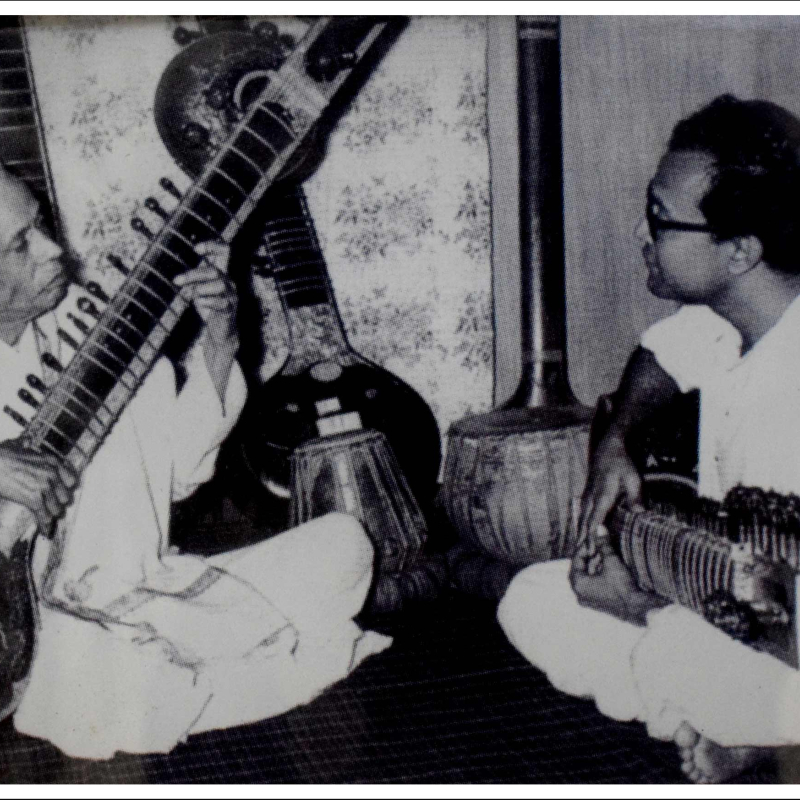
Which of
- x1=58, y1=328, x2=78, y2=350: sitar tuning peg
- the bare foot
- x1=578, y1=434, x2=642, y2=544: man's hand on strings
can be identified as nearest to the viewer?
the bare foot

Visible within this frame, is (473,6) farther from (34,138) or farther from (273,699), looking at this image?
(273,699)

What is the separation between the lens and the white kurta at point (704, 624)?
5.29 ft

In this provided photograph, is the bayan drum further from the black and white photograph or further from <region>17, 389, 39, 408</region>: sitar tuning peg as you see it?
<region>17, 389, 39, 408</region>: sitar tuning peg

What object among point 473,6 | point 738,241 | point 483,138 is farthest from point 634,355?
point 473,6

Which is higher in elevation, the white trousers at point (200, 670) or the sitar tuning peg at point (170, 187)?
the sitar tuning peg at point (170, 187)

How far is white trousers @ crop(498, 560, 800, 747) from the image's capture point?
161 centimetres

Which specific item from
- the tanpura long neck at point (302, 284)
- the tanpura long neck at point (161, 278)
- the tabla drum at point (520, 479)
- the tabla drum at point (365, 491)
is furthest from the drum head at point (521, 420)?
the tanpura long neck at point (161, 278)

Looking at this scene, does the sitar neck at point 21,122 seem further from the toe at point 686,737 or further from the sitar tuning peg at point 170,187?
the toe at point 686,737

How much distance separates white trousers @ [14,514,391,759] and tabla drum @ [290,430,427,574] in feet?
0.30

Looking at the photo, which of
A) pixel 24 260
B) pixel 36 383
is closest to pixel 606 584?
pixel 36 383

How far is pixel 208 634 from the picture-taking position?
1.71m

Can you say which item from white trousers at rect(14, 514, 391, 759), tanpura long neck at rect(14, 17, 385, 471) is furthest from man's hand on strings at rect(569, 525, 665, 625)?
tanpura long neck at rect(14, 17, 385, 471)

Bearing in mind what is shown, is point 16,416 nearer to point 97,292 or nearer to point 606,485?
point 97,292

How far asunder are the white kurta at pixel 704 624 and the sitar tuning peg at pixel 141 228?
0.97 meters
